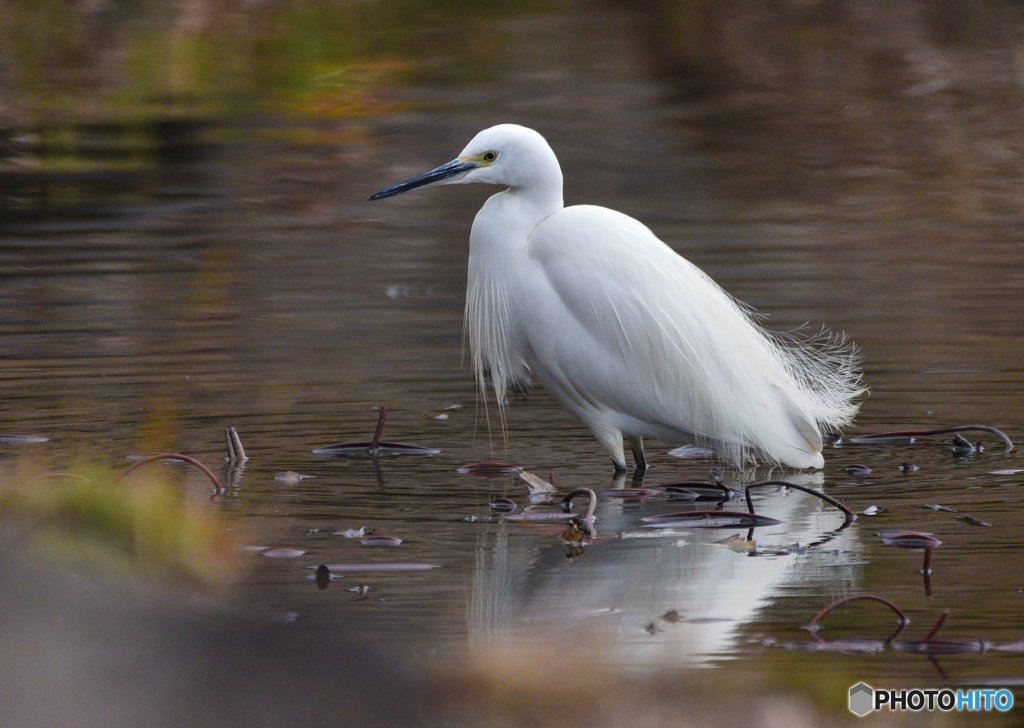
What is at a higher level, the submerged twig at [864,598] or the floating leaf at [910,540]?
the submerged twig at [864,598]

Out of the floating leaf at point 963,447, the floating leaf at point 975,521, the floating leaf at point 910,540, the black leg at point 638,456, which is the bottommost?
the black leg at point 638,456

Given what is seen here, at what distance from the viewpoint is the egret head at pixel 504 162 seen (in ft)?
16.9

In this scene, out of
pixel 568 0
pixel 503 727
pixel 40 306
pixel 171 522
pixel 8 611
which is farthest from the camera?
pixel 568 0

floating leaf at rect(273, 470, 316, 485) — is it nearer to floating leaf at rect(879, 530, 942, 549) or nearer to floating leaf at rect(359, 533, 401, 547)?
floating leaf at rect(359, 533, 401, 547)

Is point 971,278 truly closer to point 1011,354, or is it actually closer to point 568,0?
point 1011,354

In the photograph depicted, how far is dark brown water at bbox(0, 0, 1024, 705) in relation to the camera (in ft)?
12.4

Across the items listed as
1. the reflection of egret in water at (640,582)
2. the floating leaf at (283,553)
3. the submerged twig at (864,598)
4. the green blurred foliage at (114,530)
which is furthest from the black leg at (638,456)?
the green blurred foliage at (114,530)

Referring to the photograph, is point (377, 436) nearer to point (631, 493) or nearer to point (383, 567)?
point (631, 493)

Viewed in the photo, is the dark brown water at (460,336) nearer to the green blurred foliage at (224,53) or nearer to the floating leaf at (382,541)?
the floating leaf at (382,541)

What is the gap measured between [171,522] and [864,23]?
51.2ft

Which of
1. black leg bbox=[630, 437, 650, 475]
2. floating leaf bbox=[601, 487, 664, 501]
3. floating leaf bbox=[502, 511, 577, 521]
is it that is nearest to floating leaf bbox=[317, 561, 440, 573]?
floating leaf bbox=[502, 511, 577, 521]

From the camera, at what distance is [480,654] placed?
3.24 m

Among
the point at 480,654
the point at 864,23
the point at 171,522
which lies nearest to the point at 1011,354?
the point at 480,654

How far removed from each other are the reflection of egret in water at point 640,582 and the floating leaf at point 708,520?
3cm
